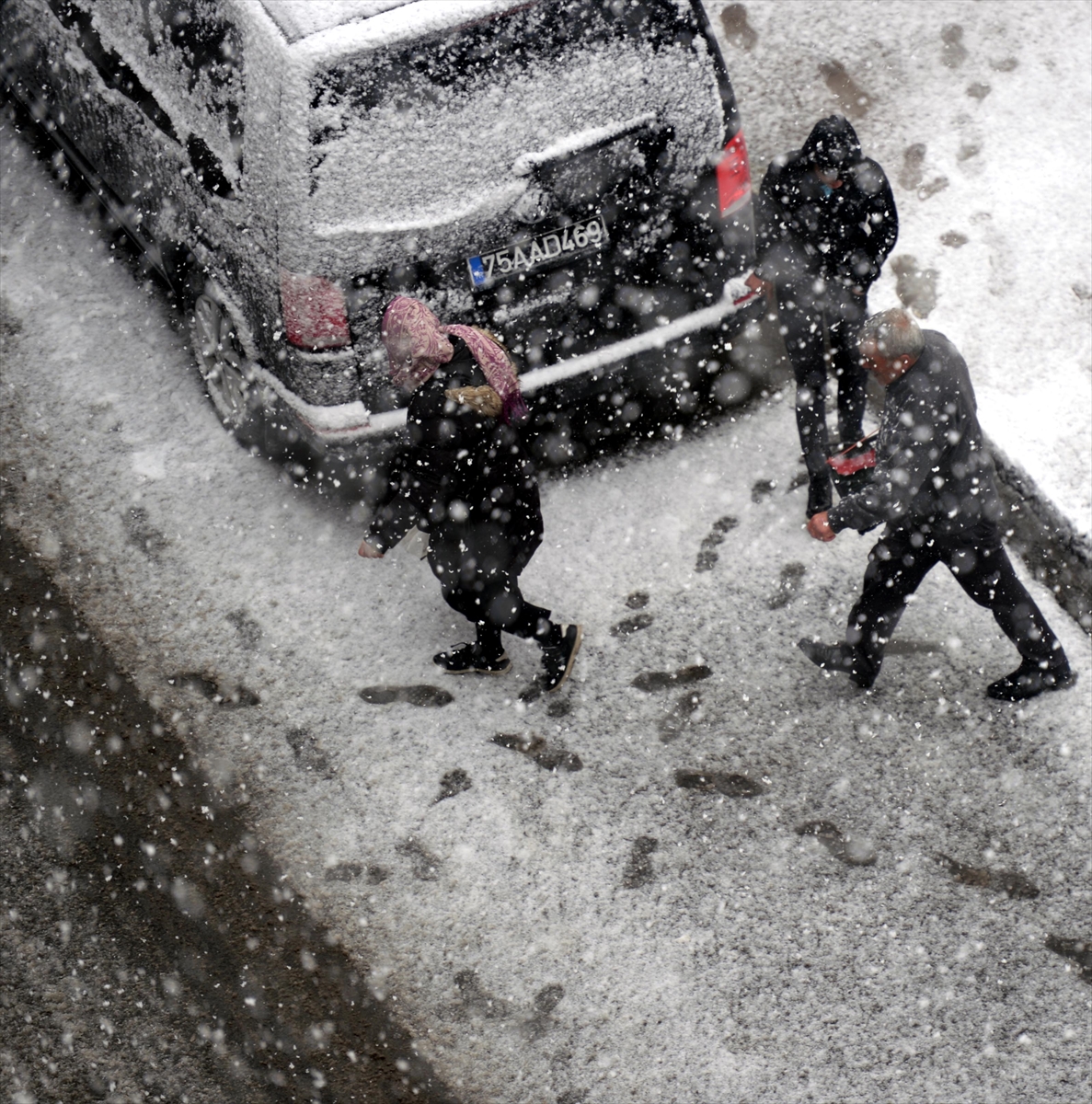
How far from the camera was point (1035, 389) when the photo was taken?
5.30m

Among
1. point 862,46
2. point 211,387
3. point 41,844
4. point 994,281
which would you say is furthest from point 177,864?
point 862,46

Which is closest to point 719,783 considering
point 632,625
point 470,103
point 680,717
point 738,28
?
point 680,717

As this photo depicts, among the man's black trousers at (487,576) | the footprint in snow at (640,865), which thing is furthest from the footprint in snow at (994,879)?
the man's black trousers at (487,576)

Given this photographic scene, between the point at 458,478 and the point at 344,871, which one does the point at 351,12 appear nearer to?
the point at 458,478

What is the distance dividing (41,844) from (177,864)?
1.66ft

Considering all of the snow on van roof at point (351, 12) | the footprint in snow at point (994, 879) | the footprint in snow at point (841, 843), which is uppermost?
the snow on van roof at point (351, 12)

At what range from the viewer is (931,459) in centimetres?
379

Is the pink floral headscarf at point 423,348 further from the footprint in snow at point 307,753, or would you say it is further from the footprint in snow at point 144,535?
the footprint in snow at point 144,535

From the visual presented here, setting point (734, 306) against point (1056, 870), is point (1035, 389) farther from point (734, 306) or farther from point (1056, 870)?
point (1056, 870)

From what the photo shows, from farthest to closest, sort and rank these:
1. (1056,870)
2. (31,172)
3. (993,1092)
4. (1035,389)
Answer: (31,172) → (1035,389) → (1056,870) → (993,1092)

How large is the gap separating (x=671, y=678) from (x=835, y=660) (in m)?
0.62

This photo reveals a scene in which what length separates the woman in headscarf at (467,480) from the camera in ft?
12.6

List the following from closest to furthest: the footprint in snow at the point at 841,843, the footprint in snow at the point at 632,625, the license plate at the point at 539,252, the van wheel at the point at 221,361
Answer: the footprint in snow at the point at 841,843, the license plate at the point at 539,252, the footprint in snow at the point at 632,625, the van wheel at the point at 221,361

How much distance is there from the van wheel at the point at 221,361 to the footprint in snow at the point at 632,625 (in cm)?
186
